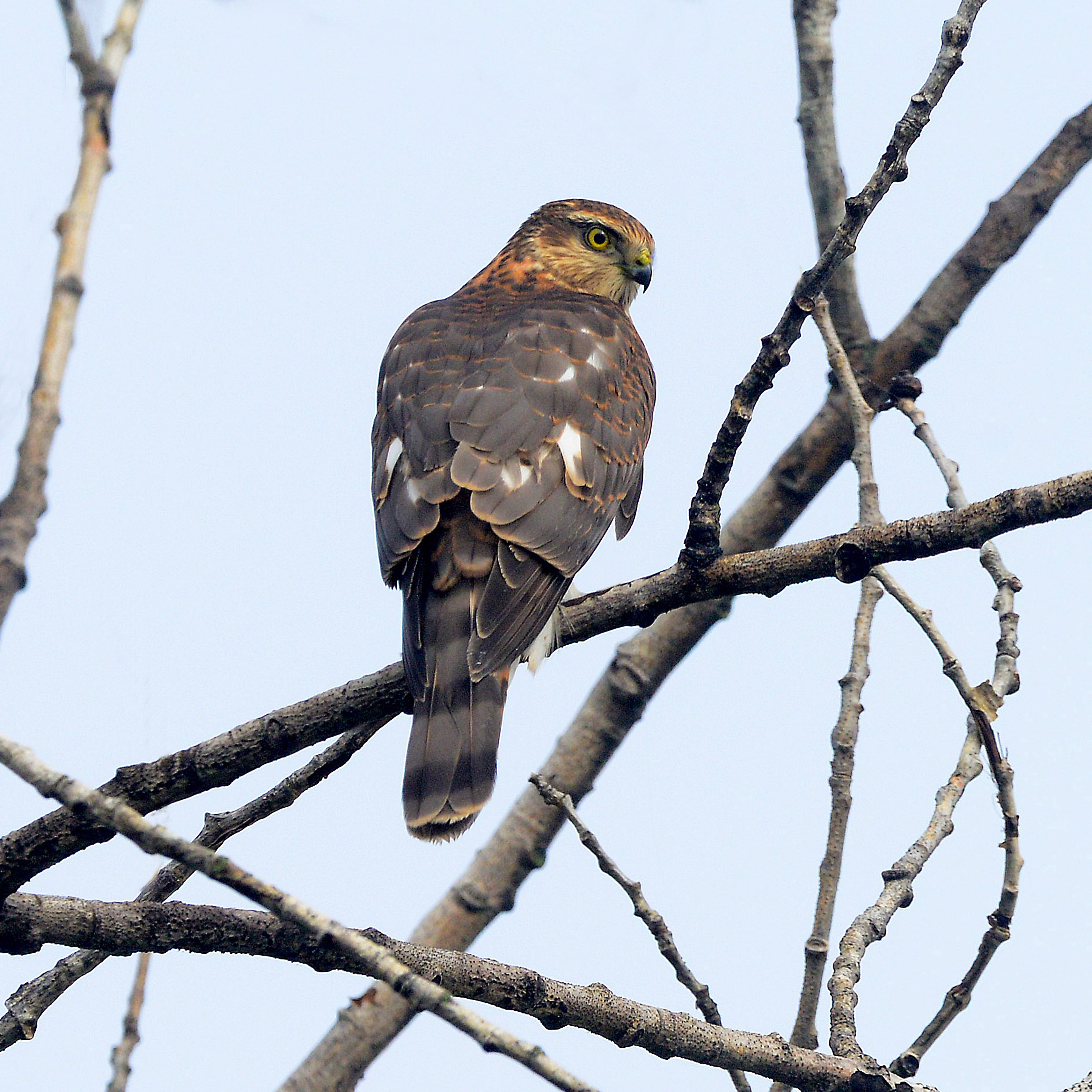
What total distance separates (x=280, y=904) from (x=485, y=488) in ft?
8.16

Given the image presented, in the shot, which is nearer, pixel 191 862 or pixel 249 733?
pixel 191 862

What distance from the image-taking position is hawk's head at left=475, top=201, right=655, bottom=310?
659 cm

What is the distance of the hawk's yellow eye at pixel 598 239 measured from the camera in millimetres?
6703

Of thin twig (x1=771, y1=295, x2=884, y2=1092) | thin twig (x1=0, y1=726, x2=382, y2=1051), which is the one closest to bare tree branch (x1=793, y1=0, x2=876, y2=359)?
thin twig (x1=771, y1=295, x2=884, y2=1092)

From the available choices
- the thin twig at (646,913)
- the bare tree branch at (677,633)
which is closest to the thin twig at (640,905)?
the thin twig at (646,913)

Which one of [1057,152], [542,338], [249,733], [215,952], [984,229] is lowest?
[215,952]

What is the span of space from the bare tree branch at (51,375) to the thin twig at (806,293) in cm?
142

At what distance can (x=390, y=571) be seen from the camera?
420 cm

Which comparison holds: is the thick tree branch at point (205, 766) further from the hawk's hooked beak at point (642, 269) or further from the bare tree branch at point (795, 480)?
the hawk's hooked beak at point (642, 269)

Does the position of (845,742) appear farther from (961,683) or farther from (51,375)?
(51,375)

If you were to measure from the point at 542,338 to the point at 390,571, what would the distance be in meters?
1.30

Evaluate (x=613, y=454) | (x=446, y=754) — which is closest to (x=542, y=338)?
(x=613, y=454)

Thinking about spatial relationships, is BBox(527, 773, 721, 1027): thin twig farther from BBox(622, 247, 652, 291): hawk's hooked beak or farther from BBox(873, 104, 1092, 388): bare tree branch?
BBox(622, 247, 652, 291): hawk's hooked beak

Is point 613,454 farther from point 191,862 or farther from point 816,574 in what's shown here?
point 191,862
